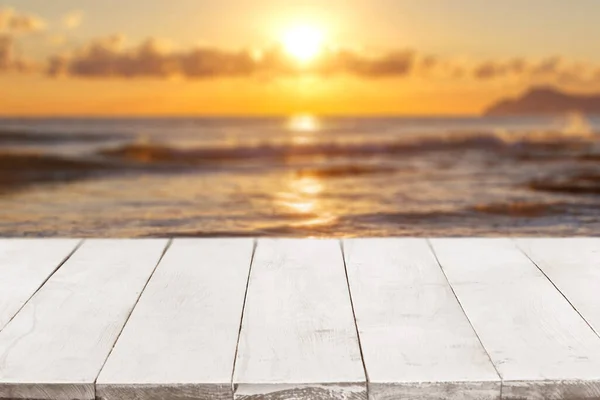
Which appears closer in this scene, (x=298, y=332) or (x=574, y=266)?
(x=298, y=332)

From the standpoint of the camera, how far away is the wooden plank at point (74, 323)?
146 cm

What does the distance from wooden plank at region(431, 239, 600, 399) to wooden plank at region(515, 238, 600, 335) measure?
1.3 inches

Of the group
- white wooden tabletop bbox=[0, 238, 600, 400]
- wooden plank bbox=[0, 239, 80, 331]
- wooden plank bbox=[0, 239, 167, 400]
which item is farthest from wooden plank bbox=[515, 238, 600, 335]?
wooden plank bbox=[0, 239, 80, 331]

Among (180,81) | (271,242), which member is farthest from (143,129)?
(271,242)

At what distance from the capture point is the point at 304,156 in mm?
10305

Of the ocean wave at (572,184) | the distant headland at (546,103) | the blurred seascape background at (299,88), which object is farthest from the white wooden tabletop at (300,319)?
the distant headland at (546,103)

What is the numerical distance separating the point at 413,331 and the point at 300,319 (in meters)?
0.29

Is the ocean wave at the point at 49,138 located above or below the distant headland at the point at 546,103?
above

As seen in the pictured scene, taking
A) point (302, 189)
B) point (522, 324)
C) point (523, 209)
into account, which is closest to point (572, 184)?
point (523, 209)

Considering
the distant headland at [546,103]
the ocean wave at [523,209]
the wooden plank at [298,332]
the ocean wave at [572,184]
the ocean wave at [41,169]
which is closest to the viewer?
the wooden plank at [298,332]

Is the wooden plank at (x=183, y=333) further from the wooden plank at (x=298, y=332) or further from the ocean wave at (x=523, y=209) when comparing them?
the ocean wave at (x=523, y=209)

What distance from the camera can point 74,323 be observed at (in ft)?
5.67

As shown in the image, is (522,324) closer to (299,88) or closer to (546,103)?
(299,88)

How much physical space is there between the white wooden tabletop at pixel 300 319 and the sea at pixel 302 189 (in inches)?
42.5
